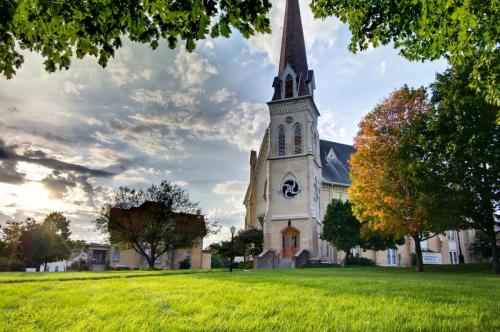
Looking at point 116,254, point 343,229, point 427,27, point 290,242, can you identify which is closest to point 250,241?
point 290,242

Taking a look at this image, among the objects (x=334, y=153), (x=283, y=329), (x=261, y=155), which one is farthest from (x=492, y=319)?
(x=334, y=153)

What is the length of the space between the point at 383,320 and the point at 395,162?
1859 cm

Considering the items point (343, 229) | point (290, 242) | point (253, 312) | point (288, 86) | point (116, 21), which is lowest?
point (253, 312)

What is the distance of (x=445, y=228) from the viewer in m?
20.4

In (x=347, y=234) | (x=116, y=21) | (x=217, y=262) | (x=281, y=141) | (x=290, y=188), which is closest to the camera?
(x=116, y=21)

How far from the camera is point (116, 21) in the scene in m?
6.36

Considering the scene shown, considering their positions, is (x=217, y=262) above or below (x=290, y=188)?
below

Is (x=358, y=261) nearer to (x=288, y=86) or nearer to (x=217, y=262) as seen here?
(x=288, y=86)

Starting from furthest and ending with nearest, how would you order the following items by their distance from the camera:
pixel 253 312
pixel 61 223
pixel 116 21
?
pixel 61 223 < pixel 116 21 < pixel 253 312

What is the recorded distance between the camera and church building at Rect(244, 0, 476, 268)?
3769cm

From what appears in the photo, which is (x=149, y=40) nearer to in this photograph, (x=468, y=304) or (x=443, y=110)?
(x=468, y=304)

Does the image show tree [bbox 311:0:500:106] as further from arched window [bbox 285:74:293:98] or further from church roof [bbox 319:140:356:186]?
church roof [bbox 319:140:356:186]

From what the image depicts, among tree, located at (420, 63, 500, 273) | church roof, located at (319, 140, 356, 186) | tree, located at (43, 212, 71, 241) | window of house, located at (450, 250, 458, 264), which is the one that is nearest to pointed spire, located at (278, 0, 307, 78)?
church roof, located at (319, 140, 356, 186)

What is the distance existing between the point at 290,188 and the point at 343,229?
28.6ft
